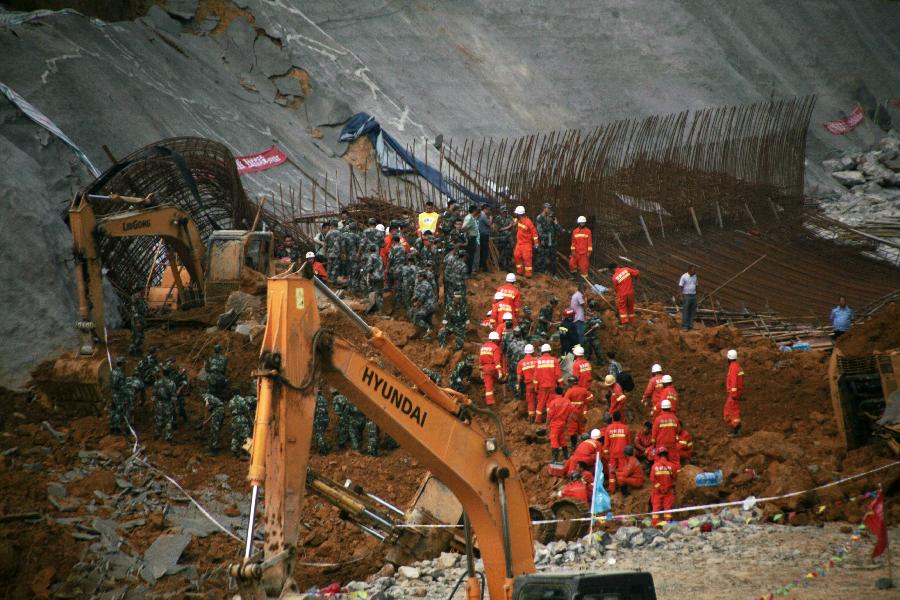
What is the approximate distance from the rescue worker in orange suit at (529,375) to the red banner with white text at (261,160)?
1825 cm

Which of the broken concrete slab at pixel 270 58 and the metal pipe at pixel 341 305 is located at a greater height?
the broken concrete slab at pixel 270 58

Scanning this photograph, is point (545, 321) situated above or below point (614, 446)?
above

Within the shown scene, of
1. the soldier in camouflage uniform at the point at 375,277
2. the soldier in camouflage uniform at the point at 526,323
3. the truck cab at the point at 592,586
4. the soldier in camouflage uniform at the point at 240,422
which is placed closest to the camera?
the truck cab at the point at 592,586

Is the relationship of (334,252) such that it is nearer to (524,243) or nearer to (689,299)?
(524,243)

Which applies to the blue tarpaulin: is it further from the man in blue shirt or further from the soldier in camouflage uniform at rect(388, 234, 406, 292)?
the man in blue shirt

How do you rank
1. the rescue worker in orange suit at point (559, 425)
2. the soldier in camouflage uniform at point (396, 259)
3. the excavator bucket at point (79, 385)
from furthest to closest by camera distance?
the soldier in camouflage uniform at point (396, 259) → the excavator bucket at point (79, 385) → the rescue worker in orange suit at point (559, 425)

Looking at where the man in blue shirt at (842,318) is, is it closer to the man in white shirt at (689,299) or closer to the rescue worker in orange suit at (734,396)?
the man in white shirt at (689,299)

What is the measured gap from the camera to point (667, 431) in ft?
54.5

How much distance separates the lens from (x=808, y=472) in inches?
642

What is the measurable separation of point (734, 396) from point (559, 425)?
10.9 ft

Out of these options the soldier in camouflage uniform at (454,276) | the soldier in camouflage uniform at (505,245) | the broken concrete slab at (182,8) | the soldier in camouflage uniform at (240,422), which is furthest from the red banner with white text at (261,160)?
the soldier in camouflage uniform at (240,422)

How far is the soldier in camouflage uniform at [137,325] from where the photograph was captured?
855 inches

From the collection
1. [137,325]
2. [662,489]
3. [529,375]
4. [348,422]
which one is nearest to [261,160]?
[137,325]

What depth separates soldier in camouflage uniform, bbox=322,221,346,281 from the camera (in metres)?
25.0
